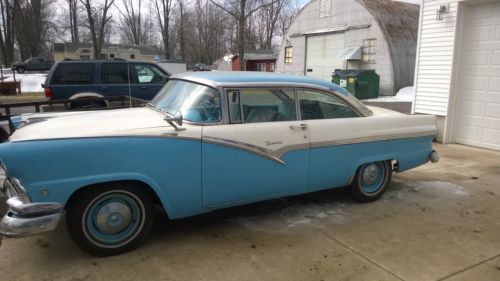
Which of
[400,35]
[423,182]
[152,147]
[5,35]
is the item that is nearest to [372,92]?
[400,35]

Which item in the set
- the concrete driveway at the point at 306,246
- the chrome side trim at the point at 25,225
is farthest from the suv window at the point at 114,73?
the chrome side trim at the point at 25,225

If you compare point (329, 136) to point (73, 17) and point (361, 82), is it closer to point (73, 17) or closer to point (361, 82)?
point (361, 82)

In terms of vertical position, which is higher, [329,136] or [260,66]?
[260,66]

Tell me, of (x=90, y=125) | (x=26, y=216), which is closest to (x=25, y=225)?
(x=26, y=216)

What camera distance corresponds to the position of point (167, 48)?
68688mm

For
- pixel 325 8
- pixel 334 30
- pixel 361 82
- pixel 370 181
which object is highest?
pixel 325 8

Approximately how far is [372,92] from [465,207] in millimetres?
16615

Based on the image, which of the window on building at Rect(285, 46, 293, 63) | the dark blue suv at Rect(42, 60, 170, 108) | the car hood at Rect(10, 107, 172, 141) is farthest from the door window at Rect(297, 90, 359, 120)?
the window on building at Rect(285, 46, 293, 63)

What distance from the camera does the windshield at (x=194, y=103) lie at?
388 centimetres

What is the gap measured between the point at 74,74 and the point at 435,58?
838cm

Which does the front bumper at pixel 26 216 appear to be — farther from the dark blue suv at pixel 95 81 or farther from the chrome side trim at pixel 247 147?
the dark blue suv at pixel 95 81

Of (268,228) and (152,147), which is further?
(268,228)

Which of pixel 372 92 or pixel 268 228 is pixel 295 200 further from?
pixel 372 92

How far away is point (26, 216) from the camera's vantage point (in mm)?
3137
